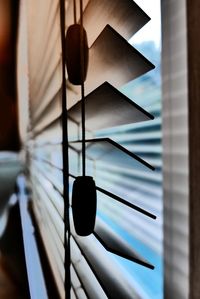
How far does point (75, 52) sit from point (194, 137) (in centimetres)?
32

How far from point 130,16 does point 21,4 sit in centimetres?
96

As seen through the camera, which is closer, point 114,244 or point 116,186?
point 114,244

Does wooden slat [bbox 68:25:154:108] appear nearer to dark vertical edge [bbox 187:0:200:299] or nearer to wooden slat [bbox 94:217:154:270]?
dark vertical edge [bbox 187:0:200:299]

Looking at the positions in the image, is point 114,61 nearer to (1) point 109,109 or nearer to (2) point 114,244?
(1) point 109,109

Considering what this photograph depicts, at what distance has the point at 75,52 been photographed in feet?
2.16

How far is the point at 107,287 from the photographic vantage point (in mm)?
594

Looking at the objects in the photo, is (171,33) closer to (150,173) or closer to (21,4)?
(150,173)

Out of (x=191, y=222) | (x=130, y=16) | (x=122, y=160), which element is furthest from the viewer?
(x=122, y=160)

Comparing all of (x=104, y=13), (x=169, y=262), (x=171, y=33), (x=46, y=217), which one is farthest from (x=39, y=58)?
(x=169, y=262)

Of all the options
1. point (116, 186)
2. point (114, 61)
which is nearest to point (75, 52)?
point (114, 61)

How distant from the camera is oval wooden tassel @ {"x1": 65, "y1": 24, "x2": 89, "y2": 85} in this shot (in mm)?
649

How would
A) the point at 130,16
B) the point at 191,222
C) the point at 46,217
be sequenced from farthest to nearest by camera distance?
the point at 46,217
the point at 130,16
the point at 191,222

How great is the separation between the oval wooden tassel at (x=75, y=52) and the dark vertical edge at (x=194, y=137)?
10.0 inches

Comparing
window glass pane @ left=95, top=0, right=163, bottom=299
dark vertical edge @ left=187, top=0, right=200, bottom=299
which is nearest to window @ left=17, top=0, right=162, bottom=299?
window glass pane @ left=95, top=0, right=163, bottom=299
